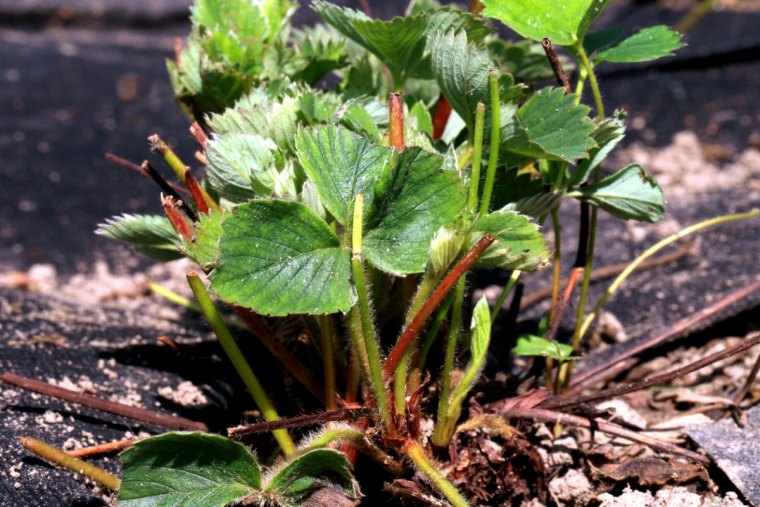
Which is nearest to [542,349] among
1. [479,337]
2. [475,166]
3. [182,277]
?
[479,337]

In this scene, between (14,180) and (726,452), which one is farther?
(14,180)

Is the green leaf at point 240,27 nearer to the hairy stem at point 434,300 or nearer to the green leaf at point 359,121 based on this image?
the green leaf at point 359,121

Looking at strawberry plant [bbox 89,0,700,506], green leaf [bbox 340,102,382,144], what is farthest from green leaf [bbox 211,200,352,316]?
green leaf [bbox 340,102,382,144]

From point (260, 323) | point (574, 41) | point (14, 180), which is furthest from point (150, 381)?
point (14, 180)

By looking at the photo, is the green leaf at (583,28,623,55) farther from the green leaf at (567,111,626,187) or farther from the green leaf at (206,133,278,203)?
the green leaf at (206,133,278,203)

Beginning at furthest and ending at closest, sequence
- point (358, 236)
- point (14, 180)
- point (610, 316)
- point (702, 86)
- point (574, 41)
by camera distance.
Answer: point (702, 86)
point (14, 180)
point (610, 316)
point (574, 41)
point (358, 236)

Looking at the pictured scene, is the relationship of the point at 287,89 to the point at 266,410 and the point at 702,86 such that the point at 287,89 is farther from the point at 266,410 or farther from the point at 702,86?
the point at 702,86

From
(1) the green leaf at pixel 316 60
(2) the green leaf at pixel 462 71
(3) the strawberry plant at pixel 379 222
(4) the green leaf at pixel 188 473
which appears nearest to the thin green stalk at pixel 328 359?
(3) the strawberry plant at pixel 379 222
